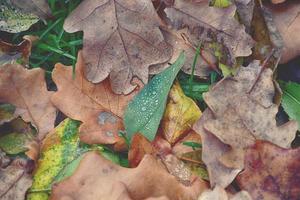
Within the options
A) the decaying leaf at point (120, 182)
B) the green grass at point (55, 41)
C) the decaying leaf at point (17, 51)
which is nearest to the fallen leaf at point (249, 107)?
the decaying leaf at point (120, 182)

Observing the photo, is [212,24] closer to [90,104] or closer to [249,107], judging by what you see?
[249,107]

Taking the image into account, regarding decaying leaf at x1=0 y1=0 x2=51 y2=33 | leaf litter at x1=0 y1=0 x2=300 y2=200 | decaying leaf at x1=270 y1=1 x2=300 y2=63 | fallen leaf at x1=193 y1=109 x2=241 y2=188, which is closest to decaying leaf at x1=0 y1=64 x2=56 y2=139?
leaf litter at x1=0 y1=0 x2=300 y2=200

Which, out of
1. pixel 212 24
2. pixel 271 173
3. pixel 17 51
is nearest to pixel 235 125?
pixel 271 173

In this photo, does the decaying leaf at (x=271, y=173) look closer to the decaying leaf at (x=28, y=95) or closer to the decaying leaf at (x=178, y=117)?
the decaying leaf at (x=178, y=117)

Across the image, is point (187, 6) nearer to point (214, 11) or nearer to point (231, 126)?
point (214, 11)

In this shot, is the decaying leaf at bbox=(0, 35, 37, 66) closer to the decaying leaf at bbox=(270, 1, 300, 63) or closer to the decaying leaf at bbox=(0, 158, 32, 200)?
the decaying leaf at bbox=(0, 158, 32, 200)

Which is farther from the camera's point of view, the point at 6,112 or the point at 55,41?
the point at 55,41

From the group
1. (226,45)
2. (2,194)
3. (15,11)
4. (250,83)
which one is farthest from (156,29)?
(2,194)
